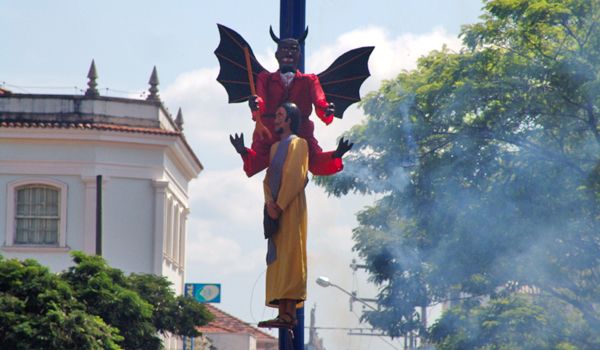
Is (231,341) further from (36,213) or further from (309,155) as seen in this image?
(309,155)

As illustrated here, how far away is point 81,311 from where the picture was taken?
23328 millimetres

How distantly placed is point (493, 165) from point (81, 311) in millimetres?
8972

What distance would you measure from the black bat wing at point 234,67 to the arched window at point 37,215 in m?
30.6

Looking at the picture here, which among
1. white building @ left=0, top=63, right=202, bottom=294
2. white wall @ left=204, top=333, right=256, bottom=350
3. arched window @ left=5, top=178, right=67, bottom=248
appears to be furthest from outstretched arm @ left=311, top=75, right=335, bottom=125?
white wall @ left=204, top=333, right=256, bottom=350

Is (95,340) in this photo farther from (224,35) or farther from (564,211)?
(224,35)

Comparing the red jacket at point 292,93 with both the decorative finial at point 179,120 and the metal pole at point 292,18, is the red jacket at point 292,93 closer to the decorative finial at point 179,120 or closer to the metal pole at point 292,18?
the metal pole at point 292,18

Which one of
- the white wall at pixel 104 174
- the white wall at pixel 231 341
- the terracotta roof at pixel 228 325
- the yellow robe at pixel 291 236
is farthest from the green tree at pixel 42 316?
the white wall at pixel 231 341

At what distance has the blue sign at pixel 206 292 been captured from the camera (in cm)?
3662

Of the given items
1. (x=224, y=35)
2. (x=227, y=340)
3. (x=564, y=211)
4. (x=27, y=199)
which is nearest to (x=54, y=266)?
(x=27, y=199)

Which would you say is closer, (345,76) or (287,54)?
(287,54)

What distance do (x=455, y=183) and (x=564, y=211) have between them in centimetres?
233

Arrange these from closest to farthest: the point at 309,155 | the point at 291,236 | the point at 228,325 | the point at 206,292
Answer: the point at 291,236, the point at 309,155, the point at 206,292, the point at 228,325

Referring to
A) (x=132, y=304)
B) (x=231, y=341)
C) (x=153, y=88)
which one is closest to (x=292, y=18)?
(x=132, y=304)

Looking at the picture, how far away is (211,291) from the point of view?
37188mm
